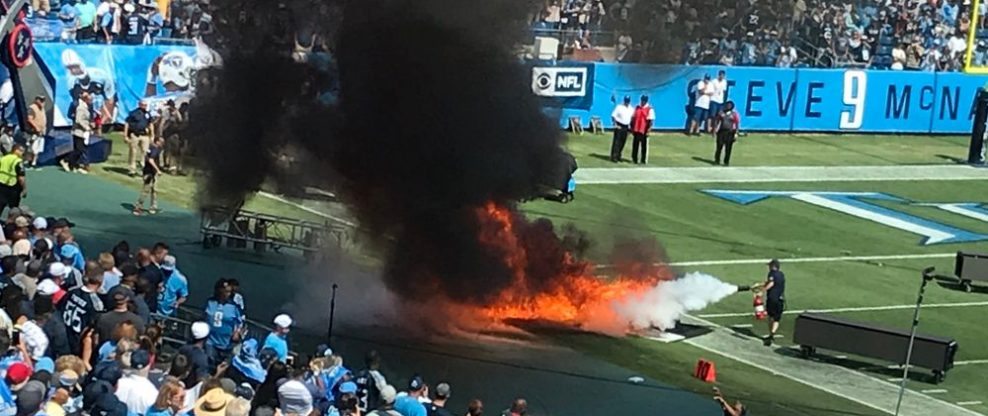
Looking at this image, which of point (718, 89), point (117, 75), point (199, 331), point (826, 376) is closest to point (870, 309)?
point (826, 376)

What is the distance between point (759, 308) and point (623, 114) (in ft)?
41.1

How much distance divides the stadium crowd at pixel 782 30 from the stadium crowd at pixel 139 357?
6903 mm

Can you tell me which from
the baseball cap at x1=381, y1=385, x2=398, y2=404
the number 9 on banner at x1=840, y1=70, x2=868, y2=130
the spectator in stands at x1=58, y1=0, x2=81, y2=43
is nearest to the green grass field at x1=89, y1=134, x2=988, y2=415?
the number 9 on banner at x1=840, y1=70, x2=868, y2=130

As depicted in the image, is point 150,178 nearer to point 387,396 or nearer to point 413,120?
point 413,120

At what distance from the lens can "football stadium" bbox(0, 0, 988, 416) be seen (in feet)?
54.0

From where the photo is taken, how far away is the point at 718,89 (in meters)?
40.8

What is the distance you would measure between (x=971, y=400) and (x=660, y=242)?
8.85 m

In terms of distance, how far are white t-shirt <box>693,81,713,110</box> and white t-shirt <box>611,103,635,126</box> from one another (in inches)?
143

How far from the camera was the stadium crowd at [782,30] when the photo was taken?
22.3 metres

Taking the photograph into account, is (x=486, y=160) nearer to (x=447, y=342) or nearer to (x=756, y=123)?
(x=447, y=342)

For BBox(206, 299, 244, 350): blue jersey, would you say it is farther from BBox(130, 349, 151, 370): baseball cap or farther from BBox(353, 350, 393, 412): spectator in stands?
BBox(130, 349, 151, 370): baseball cap

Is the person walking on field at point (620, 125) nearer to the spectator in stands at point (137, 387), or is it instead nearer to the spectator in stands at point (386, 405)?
the spectator in stands at point (386, 405)

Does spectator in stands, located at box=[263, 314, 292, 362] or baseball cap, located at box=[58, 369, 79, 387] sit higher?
baseball cap, located at box=[58, 369, 79, 387]

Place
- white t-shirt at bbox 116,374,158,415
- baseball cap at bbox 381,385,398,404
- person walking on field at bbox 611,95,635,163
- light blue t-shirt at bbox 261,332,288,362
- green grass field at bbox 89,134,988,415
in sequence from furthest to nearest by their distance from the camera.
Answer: person walking on field at bbox 611,95,635,163 < green grass field at bbox 89,134,988,415 < light blue t-shirt at bbox 261,332,288,362 < baseball cap at bbox 381,385,398,404 < white t-shirt at bbox 116,374,158,415
